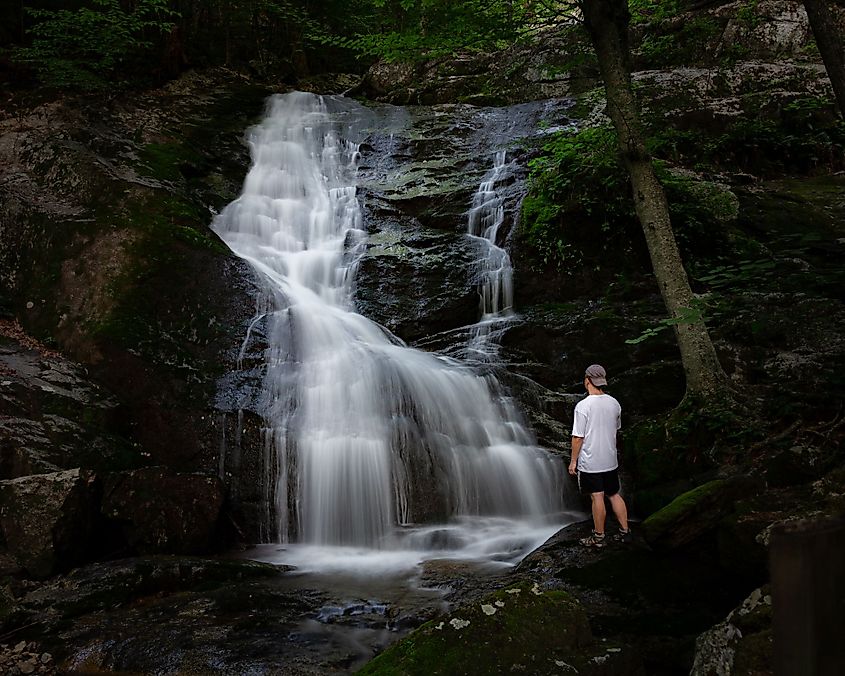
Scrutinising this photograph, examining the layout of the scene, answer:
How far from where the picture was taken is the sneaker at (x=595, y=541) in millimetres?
5645

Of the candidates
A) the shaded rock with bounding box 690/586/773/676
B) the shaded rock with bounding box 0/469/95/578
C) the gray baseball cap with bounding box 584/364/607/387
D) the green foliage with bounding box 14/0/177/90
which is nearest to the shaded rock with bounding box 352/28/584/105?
the green foliage with bounding box 14/0/177/90

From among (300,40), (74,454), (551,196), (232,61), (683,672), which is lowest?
(683,672)

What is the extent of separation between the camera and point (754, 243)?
9945 millimetres

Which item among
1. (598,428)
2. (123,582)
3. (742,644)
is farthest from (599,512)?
(123,582)

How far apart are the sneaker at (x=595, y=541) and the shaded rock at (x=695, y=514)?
427 millimetres

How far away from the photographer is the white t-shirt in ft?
19.2

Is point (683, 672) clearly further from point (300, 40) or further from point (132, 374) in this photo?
point (300, 40)

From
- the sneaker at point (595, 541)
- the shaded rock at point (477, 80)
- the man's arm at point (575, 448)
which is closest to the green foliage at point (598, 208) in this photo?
the man's arm at point (575, 448)

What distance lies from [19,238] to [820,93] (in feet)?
50.3

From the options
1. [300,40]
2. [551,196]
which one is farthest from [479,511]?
[300,40]

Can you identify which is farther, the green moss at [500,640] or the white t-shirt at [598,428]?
the white t-shirt at [598,428]

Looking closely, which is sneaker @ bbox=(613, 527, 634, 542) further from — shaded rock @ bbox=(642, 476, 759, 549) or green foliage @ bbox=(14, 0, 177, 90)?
green foliage @ bbox=(14, 0, 177, 90)

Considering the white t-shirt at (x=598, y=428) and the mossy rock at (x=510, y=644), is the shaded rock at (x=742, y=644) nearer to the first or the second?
the mossy rock at (x=510, y=644)

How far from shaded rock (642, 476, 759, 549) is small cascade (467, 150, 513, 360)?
466 centimetres
